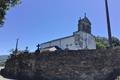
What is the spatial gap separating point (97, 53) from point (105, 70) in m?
1.64

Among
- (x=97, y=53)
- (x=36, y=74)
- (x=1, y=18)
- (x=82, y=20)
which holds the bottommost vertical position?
(x=36, y=74)

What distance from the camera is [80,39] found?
138 feet

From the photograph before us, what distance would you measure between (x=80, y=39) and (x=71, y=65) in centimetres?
2268

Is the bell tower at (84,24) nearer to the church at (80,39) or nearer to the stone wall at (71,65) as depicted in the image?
the church at (80,39)

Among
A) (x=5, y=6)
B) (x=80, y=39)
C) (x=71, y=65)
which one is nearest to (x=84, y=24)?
(x=80, y=39)

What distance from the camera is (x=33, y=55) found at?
23391 millimetres

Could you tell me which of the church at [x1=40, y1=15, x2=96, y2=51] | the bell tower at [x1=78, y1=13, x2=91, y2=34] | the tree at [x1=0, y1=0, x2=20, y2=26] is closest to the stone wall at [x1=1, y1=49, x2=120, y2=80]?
the tree at [x1=0, y1=0, x2=20, y2=26]

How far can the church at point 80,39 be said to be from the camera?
40781mm

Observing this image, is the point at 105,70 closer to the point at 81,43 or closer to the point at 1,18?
the point at 1,18

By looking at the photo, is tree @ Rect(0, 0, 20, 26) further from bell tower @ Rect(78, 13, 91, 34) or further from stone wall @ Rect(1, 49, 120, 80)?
bell tower @ Rect(78, 13, 91, 34)

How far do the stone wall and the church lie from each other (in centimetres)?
1700

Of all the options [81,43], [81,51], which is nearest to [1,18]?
[81,51]

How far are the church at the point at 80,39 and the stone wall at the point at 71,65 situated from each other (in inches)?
669

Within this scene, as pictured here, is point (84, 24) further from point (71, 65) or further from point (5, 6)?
point (5, 6)
